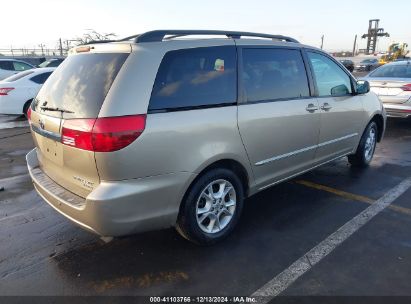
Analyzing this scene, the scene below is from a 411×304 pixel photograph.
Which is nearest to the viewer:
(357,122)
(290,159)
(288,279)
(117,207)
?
(117,207)

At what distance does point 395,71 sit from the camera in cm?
884

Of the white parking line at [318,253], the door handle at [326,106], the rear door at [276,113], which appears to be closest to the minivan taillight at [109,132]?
the rear door at [276,113]

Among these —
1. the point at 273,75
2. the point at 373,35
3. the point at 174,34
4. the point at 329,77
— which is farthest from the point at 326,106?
the point at 373,35

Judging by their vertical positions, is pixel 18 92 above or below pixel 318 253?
above

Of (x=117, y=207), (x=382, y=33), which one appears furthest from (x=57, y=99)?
(x=382, y=33)

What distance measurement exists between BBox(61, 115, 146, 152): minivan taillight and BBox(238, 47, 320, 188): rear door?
3.43ft

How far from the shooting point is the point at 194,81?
305 cm

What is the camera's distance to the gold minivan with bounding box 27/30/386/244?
2664mm

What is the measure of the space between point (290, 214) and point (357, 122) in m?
1.90

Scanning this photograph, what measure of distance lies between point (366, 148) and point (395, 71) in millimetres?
4305

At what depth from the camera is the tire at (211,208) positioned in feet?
10.2

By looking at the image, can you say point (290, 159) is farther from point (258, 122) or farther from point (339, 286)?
point (339, 286)

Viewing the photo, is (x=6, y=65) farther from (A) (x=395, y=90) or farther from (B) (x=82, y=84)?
(B) (x=82, y=84)

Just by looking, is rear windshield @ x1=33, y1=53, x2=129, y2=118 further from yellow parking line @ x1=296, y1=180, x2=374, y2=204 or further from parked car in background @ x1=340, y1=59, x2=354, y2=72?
parked car in background @ x1=340, y1=59, x2=354, y2=72
